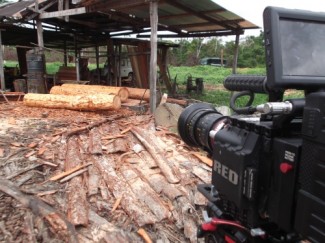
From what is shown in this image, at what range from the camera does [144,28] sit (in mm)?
13531

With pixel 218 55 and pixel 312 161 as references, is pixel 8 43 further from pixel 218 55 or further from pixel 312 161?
pixel 218 55

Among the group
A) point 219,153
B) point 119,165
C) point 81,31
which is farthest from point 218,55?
point 219,153

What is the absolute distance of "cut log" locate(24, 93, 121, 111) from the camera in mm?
8320

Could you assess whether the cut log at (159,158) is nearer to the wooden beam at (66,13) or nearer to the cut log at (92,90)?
the cut log at (92,90)

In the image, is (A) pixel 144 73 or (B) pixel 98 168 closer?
(B) pixel 98 168

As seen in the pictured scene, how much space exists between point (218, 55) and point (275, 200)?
138 ft

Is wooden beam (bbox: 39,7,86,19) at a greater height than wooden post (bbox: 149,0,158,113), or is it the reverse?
wooden beam (bbox: 39,7,86,19)

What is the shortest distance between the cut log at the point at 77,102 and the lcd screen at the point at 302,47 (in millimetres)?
7173

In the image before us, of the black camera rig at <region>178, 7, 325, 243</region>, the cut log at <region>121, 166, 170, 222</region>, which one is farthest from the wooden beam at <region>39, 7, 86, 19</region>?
the black camera rig at <region>178, 7, 325, 243</region>

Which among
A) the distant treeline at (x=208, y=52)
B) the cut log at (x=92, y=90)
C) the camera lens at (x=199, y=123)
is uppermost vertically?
the distant treeline at (x=208, y=52)

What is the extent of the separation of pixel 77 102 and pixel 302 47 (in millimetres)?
7723

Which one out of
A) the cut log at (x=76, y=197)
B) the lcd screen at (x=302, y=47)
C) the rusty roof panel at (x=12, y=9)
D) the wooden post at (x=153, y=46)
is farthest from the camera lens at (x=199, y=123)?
the rusty roof panel at (x=12, y=9)

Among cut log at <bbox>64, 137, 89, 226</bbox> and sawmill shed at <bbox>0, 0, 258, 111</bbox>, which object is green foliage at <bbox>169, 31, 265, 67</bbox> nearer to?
sawmill shed at <bbox>0, 0, 258, 111</bbox>

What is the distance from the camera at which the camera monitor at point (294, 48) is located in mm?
1273
